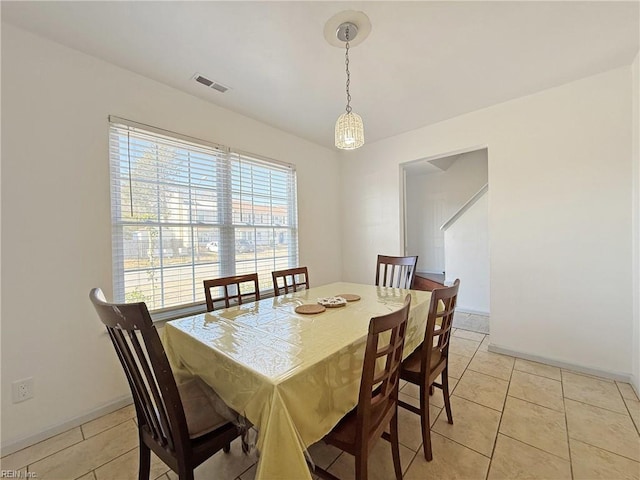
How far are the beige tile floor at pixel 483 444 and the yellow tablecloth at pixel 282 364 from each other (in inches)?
22.4

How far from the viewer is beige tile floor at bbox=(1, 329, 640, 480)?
4.51ft

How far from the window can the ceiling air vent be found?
1.60ft

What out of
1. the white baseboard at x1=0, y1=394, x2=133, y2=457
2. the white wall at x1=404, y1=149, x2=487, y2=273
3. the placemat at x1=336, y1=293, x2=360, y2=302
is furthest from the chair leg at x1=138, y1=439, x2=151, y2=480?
the white wall at x1=404, y1=149, x2=487, y2=273

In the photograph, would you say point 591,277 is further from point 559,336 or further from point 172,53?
point 172,53

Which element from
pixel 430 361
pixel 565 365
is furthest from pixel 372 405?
pixel 565 365

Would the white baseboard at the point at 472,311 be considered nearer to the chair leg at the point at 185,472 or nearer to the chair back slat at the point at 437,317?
the chair back slat at the point at 437,317

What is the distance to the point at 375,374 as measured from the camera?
1.09 meters

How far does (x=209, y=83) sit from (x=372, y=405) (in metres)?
2.59

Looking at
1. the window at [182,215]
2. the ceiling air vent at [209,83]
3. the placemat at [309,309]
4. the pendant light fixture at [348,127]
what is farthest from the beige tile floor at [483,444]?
the ceiling air vent at [209,83]

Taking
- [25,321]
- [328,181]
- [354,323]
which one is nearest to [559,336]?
[354,323]

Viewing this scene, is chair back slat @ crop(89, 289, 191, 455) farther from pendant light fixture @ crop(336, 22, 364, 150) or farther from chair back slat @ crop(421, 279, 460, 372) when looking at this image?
pendant light fixture @ crop(336, 22, 364, 150)

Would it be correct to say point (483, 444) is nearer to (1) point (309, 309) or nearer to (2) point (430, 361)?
(2) point (430, 361)

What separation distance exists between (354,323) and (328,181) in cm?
282

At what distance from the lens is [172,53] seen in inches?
72.6
